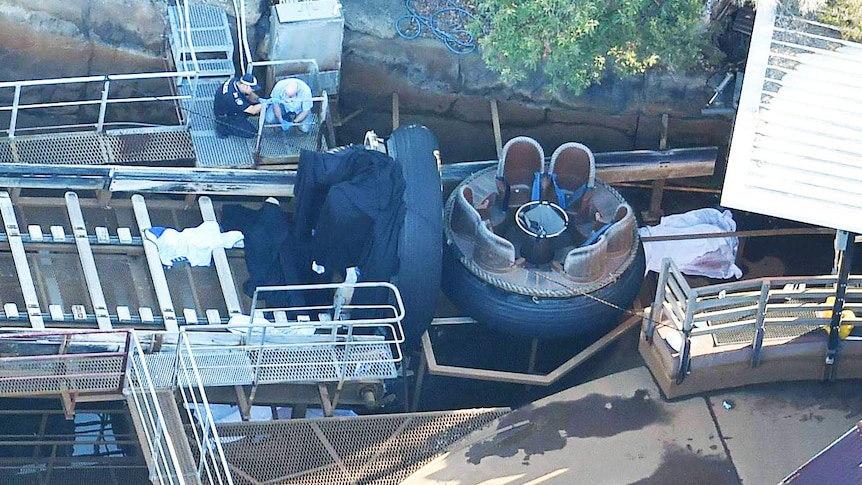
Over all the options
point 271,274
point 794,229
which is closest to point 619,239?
point 794,229

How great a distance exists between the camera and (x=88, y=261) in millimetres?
13438

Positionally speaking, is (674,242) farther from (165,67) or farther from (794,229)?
(165,67)

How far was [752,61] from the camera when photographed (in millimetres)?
12445

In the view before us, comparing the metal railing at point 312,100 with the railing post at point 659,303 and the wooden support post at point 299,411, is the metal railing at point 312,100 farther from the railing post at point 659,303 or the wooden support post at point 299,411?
the railing post at point 659,303

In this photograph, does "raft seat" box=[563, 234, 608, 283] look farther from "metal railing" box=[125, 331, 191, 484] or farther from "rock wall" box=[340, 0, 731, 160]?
"metal railing" box=[125, 331, 191, 484]

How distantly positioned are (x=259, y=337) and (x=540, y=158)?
4.17 metres

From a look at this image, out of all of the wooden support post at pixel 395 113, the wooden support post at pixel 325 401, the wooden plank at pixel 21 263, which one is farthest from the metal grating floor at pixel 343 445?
the wooden support post at pixel 395 113

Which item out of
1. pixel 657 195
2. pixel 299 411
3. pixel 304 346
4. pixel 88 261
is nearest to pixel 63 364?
pixel 88 261

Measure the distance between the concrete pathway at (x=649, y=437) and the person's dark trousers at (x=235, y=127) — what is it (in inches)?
178

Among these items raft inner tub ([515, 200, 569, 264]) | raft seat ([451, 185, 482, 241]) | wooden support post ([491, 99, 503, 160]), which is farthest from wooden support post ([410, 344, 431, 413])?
wooden support post ([491, 99, 503, 160])

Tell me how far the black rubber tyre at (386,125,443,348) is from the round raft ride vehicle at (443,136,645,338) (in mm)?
839

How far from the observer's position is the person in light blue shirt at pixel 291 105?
14.5 m

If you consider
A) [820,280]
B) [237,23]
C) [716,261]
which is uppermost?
[237,23]

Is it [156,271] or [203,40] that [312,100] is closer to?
[203,40]
